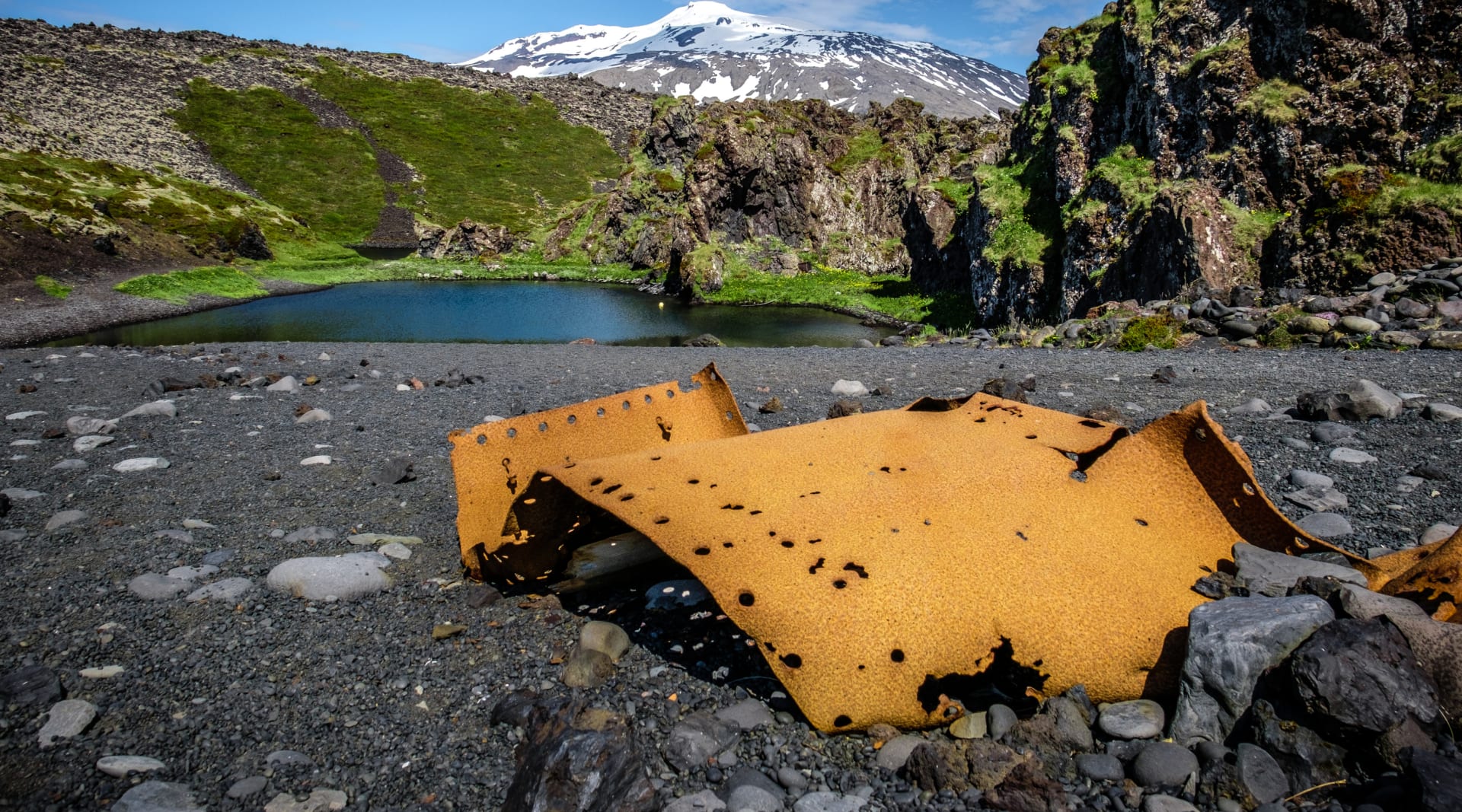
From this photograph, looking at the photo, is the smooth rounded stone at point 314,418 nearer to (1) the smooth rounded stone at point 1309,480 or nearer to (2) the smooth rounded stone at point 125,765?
(2) the smooth rounded stone at point 125,765

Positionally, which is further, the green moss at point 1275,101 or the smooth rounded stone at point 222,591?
the green moss at point 1275,101

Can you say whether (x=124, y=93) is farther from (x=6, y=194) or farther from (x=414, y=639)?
(x=414, y=639)

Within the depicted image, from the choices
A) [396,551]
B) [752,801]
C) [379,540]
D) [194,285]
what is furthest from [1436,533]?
→ [194,285]

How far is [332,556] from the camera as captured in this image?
4027 mm

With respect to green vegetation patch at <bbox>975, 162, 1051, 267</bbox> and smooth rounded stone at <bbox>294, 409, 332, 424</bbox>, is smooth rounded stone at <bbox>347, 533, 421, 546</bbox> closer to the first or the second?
smooth rounded stone at <bbox>294, 409, 332, 424</bbox>

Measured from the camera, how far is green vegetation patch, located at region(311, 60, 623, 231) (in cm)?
9431

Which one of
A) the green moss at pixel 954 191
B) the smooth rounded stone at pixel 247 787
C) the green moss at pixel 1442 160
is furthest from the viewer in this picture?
the green moss at pixel 954 191

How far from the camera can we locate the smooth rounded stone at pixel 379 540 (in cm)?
443

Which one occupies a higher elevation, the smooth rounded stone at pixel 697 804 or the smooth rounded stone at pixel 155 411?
the smooth rounded stone at pixel 697 804

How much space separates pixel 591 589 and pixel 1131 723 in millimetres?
2459

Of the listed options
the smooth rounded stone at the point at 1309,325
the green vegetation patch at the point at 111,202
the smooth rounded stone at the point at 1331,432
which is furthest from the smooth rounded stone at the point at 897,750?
the green vegetation patch at the point at 111,202

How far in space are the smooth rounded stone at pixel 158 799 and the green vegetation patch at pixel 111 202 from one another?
4622 cm

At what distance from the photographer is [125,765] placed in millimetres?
2318

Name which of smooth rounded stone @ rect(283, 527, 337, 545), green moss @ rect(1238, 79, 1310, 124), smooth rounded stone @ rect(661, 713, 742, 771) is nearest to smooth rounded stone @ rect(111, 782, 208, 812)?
smooth rounded stone @ rect(661, 713, 742, 771)
